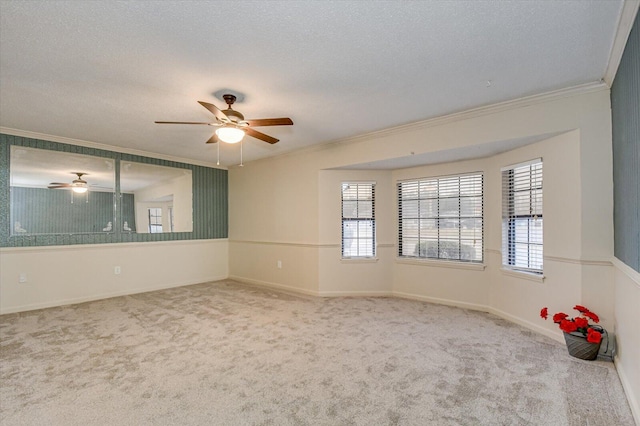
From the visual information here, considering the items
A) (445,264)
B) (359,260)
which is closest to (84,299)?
(359,260)

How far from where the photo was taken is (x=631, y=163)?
2182 millimetres

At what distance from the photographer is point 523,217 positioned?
3.76 m

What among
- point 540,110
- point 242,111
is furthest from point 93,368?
point 540,110

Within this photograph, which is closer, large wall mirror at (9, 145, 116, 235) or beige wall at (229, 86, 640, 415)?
beige wall at (229, 86, 640, 415)

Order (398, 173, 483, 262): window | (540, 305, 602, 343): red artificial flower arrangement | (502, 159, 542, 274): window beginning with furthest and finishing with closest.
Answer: (398, 173, 483, 262): window → (502, 159, 542, 274): window → (540, 305, 602, 343): red artificial flower arrangement

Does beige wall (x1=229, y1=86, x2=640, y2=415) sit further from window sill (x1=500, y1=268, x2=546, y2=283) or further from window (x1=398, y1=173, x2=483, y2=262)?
window (x1=398, y1=173, x2=483, y2=262)

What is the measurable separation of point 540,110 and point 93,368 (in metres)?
4.97

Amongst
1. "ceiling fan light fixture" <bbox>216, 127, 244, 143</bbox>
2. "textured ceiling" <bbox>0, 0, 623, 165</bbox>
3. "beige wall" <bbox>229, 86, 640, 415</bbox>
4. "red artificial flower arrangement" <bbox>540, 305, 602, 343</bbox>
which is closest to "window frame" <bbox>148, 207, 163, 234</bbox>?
"beige wall" <bbox>229, 86, 640, 415</bbox>

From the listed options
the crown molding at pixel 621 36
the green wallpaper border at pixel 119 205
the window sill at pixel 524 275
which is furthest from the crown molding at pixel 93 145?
the crown molding at pixel 621 36

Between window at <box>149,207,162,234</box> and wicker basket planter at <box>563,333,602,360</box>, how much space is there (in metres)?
6.23

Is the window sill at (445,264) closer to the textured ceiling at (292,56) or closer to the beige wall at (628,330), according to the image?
the beige wall at (628,330)

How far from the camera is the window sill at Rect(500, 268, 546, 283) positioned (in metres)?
3.45

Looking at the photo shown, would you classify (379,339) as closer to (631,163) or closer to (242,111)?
(631,163)

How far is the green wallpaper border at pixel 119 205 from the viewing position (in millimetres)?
4293
